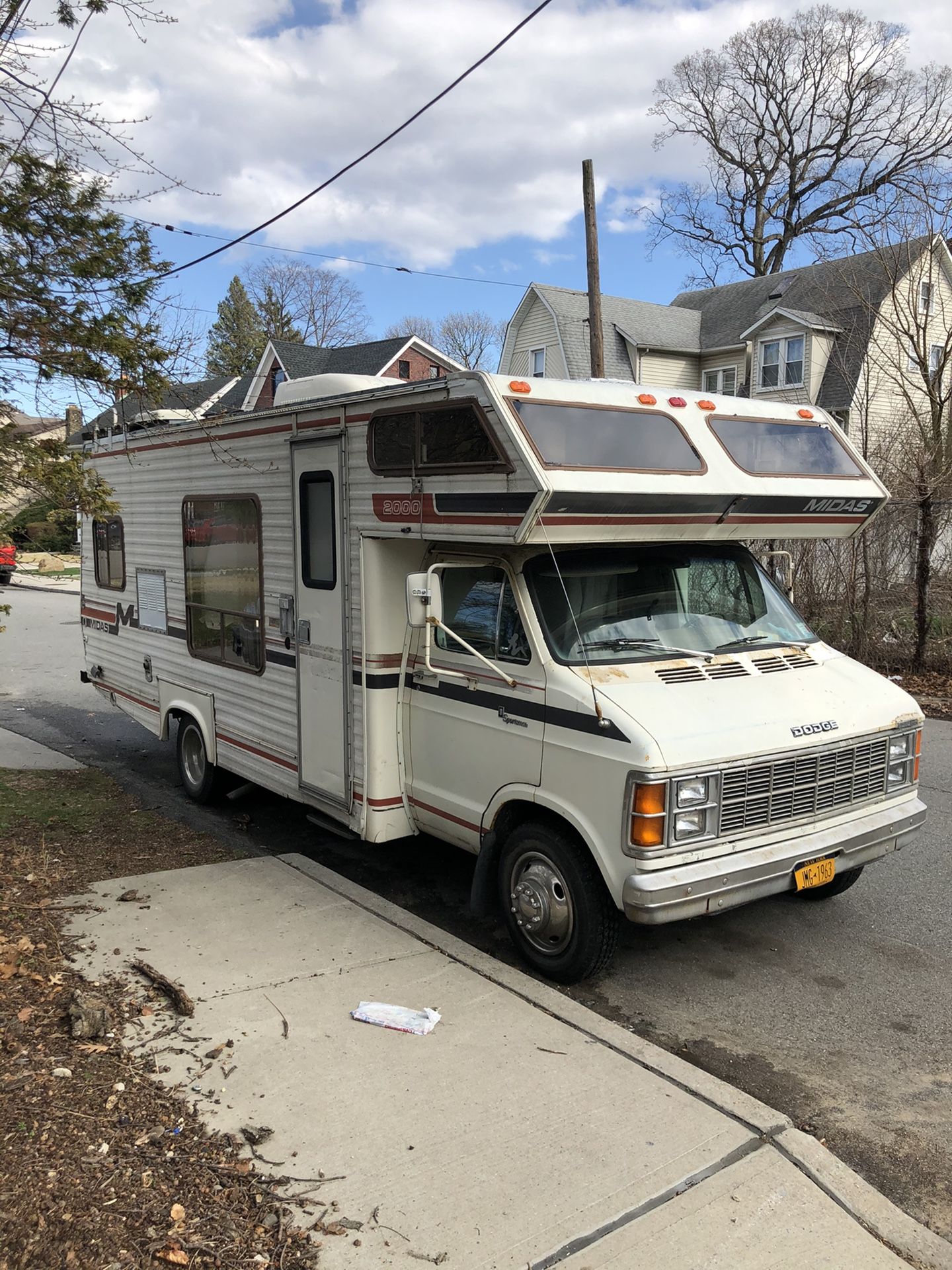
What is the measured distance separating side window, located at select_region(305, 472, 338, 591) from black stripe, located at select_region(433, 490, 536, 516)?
113 centimetres

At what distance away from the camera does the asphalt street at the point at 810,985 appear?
3.52m

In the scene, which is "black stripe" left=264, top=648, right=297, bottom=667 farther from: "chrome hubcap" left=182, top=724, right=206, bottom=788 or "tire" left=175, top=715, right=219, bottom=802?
"chrome hubcap" left=182, top=724, right=206, bottom=788

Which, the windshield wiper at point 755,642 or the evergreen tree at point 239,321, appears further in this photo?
the evergreen tree at point 239,321

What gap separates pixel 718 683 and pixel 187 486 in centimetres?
441

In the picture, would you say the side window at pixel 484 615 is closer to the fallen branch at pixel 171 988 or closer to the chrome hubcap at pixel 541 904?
the chrome hubcap at pixel 541 904

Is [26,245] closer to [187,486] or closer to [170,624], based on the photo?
[187,486]

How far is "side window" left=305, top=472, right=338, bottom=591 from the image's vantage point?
5566 millimetres

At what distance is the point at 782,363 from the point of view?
26.9 metres

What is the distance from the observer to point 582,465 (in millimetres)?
4160

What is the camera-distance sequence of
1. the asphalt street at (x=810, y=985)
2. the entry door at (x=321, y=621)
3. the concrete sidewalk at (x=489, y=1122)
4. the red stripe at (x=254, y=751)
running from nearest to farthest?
the concrete sidewalk at (x=489, y=1122) < the asphalt street at (x=810, y=985) < the entry door at (x=321, y=621) < the red stripe at (x=254, y=751)

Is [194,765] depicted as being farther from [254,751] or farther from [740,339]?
[740,339]

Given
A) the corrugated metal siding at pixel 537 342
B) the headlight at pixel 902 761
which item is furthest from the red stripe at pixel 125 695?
the corrugated metal siding at pixel 537 342

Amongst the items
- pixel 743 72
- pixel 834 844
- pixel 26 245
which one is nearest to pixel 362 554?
pixel 26 245

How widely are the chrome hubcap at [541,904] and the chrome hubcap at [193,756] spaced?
362cm
